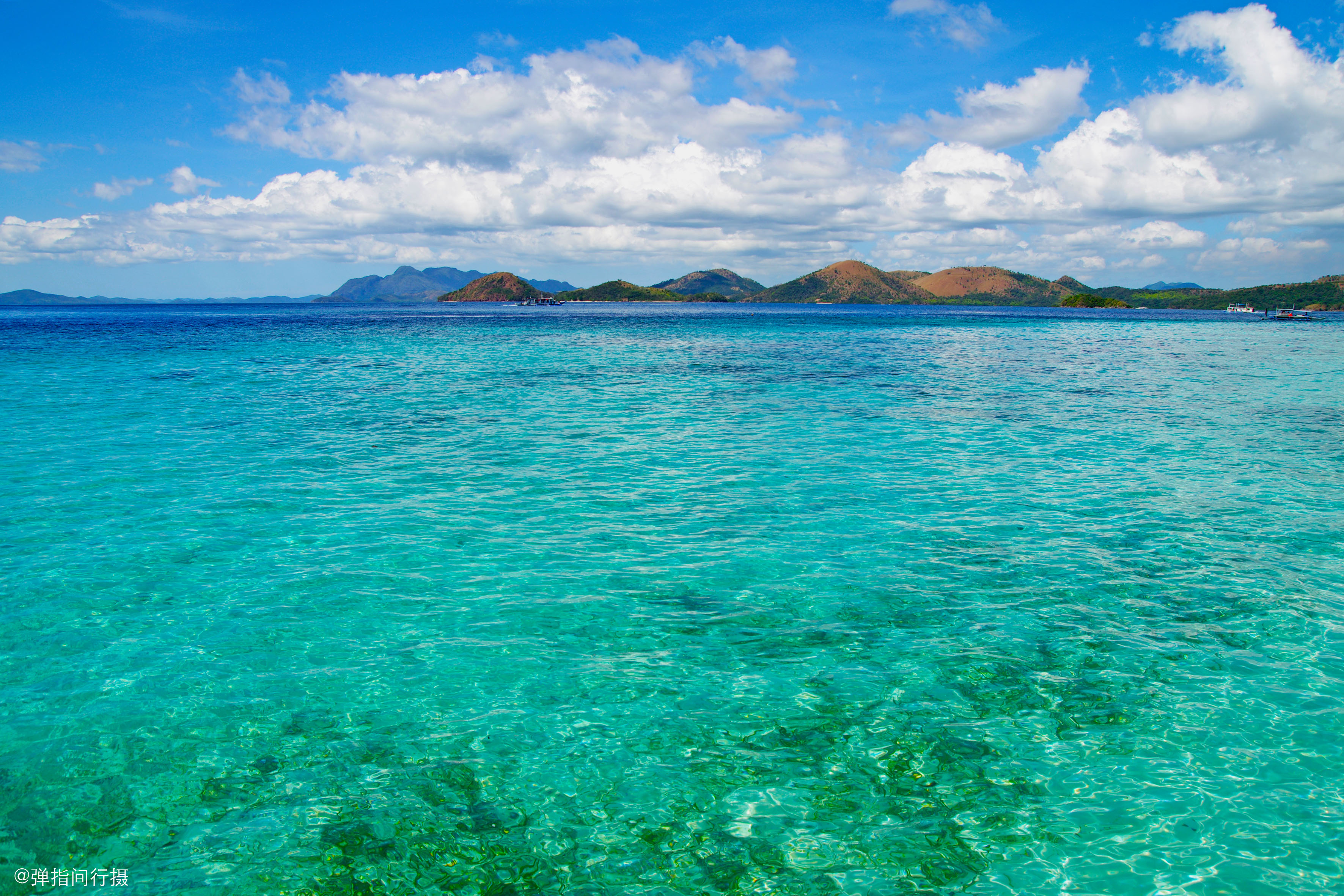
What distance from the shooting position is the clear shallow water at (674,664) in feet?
21.6

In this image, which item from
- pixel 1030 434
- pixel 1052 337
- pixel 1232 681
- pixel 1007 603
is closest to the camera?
pixel 1232 681

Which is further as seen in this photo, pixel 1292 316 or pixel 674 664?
pixel 1292 316

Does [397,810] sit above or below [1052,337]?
below

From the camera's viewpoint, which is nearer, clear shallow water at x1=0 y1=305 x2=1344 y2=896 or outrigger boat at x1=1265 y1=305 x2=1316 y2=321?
clear shallow water at x1=0 y1=305 x2=1344 y2=896

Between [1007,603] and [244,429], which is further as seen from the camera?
[244,429]

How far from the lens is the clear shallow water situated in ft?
21.6

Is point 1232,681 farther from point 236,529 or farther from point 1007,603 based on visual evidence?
point 236,529

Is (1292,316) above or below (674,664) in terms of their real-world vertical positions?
above

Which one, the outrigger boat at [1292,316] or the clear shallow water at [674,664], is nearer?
the clear shallow water at [674,664]

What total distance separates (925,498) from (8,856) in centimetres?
1704

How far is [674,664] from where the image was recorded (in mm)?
9797

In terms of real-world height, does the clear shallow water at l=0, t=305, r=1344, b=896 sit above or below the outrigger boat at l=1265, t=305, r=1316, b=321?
below

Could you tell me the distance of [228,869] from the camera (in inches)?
249

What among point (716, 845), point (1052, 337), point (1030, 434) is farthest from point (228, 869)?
point (1052, 337)
